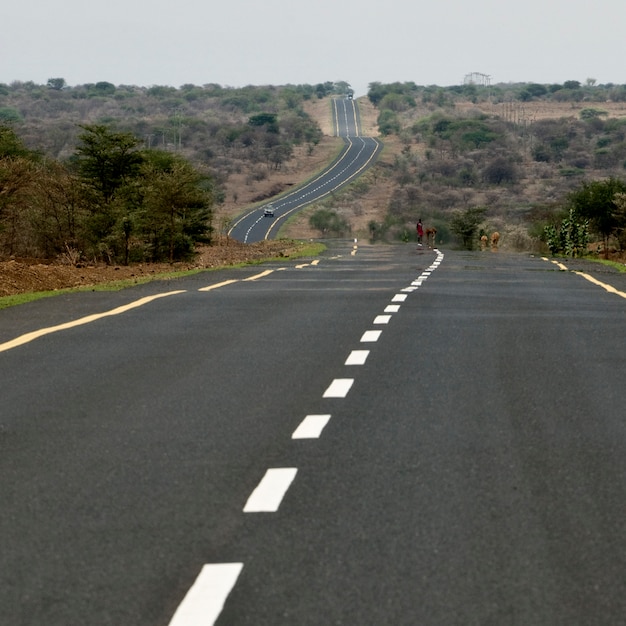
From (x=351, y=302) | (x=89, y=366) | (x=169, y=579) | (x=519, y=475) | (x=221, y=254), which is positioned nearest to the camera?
(x=169, y=579)

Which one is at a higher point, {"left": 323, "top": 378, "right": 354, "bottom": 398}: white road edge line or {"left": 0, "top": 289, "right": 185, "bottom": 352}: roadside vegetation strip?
{"left": 323, "top": 378, "right": 354, "bottom": 398}: white road edge line

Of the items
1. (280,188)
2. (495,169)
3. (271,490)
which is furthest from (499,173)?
(271,490)

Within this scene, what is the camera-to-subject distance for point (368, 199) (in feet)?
436

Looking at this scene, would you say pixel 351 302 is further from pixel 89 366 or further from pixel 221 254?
pixel 221 254

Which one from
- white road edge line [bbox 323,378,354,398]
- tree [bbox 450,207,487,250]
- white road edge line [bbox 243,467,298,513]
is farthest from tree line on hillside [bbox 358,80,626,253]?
white road edge line [bbox 243,467,298,513]

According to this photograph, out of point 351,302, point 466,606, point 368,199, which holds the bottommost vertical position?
point 368,199

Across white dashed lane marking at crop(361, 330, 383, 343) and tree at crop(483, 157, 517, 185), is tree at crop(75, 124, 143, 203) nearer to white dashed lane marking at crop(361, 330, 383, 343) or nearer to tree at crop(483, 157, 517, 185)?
white dashed lane marking at crop(361, 330, 383, 343)

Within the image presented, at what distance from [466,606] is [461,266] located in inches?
1299

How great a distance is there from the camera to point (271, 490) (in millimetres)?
7324

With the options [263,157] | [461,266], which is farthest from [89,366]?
[263,157]

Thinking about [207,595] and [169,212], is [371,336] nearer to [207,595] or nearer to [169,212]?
[207,595]

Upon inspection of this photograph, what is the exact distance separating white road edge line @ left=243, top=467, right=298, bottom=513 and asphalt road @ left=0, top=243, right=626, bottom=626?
23mm

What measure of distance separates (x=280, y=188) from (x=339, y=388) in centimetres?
13812

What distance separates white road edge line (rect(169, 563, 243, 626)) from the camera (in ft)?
17.1
